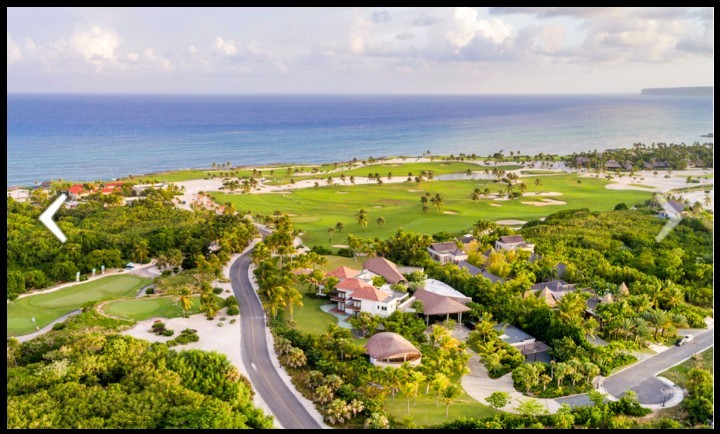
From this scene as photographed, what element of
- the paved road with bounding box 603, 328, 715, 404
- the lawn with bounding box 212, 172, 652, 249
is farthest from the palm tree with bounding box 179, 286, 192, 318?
the paved road with bounding box 603, 328, 715, 404

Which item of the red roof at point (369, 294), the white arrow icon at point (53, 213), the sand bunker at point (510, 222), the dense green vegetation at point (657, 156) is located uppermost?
the white arrow icon at point (53, 213)

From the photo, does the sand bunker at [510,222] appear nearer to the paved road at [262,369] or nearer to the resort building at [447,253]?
the resort building at [447,253]

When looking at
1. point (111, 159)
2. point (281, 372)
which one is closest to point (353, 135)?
point (111, 159)

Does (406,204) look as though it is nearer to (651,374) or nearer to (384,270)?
(384,270)

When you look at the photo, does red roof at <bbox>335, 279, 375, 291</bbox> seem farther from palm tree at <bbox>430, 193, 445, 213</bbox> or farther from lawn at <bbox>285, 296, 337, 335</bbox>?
palm tree at <bbox>430, 193, 445, 213</bbox>

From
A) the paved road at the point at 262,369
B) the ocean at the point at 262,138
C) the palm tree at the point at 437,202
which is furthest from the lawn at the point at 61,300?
the ocean at the point at 262,138

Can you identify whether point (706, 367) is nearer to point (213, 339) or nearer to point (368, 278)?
point (368, 278)

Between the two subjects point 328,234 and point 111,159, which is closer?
point 328,234
